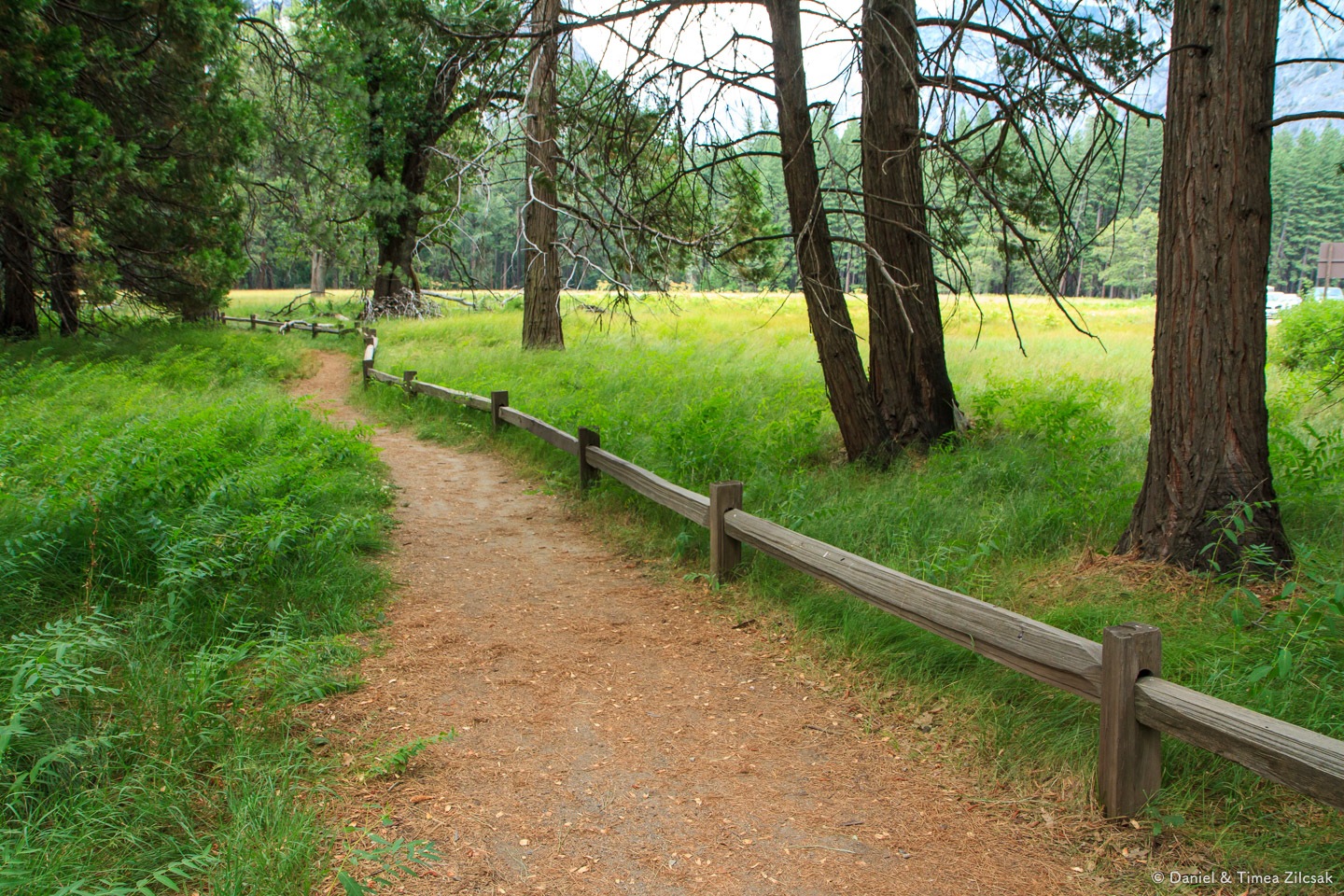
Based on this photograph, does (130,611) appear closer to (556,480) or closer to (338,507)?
(338,507)

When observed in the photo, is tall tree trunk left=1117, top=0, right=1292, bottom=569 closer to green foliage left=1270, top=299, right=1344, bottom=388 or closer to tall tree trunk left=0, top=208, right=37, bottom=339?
green foliage left=1270, top=299, right=1344, bottom=388

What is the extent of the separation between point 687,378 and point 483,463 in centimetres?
345

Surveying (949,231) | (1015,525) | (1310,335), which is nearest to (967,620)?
(1015,525)

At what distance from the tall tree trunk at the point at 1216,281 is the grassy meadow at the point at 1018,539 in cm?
46

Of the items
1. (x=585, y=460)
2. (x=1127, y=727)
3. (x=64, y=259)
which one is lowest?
(x=1127, y=727)

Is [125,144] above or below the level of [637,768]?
above

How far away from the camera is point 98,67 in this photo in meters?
13.2

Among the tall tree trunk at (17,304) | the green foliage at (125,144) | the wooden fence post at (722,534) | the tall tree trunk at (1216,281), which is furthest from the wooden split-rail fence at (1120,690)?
the tall tree trunk at (17,304)

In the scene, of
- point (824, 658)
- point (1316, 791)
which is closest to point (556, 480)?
point (824, 658)

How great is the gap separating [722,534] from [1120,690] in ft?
10.4

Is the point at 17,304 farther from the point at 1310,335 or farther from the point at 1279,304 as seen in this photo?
the point at 1279,304

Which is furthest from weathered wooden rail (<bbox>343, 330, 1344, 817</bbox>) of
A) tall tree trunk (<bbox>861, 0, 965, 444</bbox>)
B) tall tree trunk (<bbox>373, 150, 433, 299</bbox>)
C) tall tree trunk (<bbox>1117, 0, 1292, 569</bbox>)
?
tall tree trunk (<bbox>373, 150, 433, 299</bbox>)

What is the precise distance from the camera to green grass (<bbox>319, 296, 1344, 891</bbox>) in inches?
134

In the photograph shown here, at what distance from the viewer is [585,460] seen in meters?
8.52
